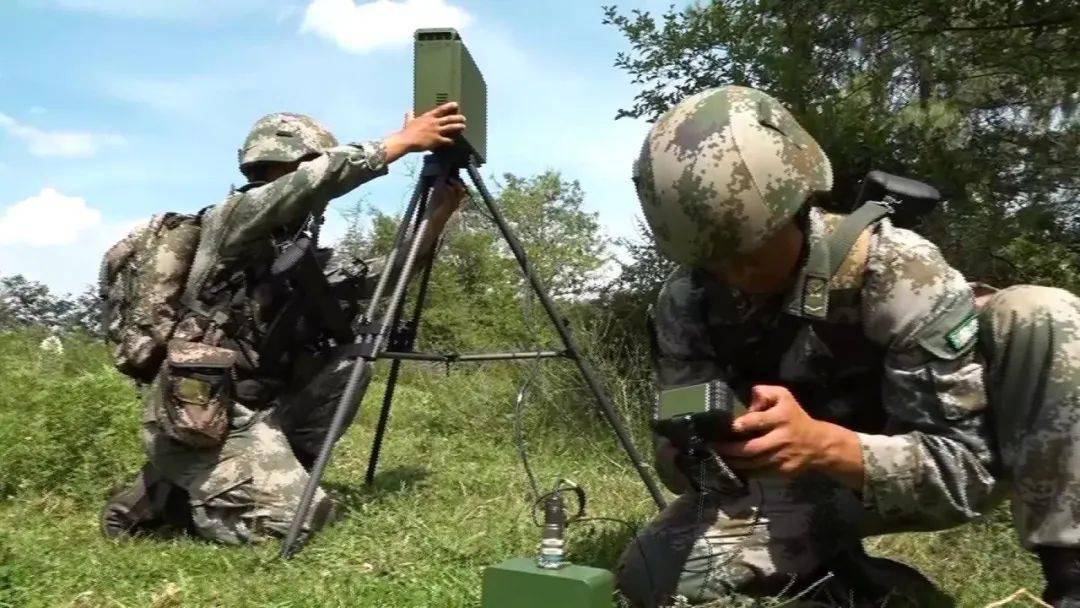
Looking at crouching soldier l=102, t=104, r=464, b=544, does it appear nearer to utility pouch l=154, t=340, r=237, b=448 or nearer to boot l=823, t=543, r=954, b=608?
utility pouch l=154, t=340, r=237, b=448

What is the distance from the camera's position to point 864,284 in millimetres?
2293

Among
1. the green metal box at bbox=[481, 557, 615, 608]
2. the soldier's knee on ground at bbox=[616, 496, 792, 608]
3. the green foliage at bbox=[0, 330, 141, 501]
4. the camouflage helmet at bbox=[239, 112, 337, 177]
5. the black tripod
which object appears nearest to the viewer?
the green metal box at bbox=[481, 557, 615, 608]

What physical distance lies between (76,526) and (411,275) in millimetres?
1742

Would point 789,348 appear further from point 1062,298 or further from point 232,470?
point 232,470

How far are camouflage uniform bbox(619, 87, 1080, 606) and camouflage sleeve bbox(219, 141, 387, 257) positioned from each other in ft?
5.07

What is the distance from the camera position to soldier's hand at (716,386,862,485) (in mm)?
1980

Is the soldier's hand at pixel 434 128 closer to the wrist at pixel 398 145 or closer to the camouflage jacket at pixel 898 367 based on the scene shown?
the wrist at pixel 398 145

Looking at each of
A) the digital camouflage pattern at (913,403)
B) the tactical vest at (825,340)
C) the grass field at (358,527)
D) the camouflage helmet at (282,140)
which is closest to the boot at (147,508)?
the grass field at (358,527)

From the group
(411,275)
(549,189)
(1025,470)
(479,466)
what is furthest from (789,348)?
(549,189)

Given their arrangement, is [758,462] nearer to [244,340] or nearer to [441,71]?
[441,71]

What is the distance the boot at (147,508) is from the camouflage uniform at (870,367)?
218 cm

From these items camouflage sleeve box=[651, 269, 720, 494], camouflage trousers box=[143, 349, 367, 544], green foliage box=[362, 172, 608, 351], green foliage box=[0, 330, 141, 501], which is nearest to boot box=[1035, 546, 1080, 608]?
camouflage sleeve box=[651, 269, 720, 494]

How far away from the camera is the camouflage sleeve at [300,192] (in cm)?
357

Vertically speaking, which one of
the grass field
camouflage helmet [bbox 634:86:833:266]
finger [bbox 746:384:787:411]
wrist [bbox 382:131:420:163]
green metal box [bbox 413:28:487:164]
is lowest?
the grass field
